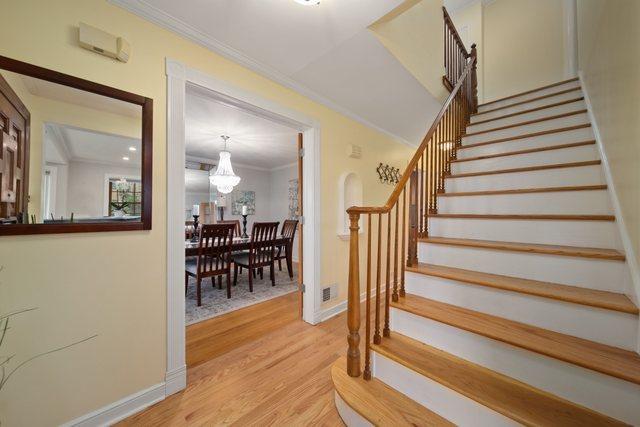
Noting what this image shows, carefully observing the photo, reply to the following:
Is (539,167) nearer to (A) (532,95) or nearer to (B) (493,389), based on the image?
(B) (493,389)

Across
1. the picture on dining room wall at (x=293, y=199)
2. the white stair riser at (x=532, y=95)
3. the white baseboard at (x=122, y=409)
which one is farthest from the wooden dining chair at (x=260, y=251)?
the white stair riser at (x=532, y=95)

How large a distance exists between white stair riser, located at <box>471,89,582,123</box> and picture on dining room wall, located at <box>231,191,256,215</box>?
4.87 m

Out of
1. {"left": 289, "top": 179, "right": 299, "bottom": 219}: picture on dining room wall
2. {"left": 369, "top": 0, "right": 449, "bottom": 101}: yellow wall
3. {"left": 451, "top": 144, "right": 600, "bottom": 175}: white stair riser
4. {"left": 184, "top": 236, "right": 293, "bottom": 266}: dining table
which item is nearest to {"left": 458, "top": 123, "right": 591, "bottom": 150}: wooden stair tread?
{"left": 451, "top": 144, "right": 600, "bottom": 175}: white stair riser

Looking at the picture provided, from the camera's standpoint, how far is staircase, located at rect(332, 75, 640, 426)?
0.98m

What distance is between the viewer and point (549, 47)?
3.92m

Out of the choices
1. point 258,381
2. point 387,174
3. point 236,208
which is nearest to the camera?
point 258,381

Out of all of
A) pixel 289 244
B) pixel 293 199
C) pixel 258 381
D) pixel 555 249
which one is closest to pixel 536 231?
pixel 555 249

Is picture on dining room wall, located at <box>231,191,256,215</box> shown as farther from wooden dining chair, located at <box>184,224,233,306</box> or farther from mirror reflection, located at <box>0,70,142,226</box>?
mirror reflection, located at <box>0,70,142,226</box>

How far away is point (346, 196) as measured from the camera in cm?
298

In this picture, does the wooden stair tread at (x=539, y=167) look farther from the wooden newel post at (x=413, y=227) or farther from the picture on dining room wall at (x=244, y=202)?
the picture on dining room wall at (x=244, y=202)

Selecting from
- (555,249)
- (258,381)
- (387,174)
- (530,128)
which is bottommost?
(258,381)

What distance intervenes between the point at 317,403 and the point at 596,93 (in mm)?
3111

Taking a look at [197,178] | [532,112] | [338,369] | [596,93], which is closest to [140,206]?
[338,369]

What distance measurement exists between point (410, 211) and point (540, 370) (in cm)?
105
